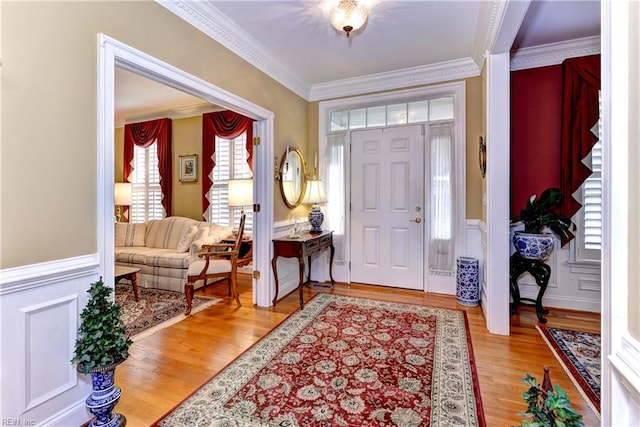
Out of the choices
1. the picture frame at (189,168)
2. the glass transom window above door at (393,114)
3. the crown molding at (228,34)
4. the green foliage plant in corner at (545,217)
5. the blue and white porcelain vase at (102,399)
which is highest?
the crown molding at (228,34)

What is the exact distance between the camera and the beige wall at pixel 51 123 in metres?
1.34

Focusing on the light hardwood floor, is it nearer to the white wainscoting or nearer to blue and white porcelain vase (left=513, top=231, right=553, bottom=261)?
the white wainscoting

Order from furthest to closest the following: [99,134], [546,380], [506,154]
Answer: [506,154]
[99,134]
[546,380]

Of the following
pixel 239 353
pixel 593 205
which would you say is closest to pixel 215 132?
pixel 239 353

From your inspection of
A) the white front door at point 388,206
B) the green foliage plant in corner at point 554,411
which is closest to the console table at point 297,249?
the white front door at point 388,206

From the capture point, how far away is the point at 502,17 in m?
2.06

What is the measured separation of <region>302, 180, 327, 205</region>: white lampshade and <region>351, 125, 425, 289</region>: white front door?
0.49 m

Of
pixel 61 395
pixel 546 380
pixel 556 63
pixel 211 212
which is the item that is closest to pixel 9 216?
pixel 61 395

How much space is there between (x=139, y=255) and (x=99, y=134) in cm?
291

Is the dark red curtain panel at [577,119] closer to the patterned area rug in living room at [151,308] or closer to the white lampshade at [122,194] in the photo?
the patterned area rug in living room at [151,308]

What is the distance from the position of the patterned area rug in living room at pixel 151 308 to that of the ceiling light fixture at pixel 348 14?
2884 mm

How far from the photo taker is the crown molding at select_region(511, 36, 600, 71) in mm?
2975

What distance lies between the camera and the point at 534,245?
2.78 m

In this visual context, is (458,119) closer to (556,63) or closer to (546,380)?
(556,63)
